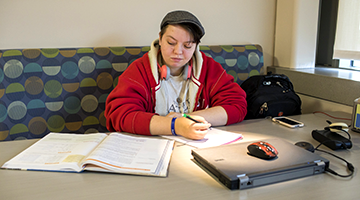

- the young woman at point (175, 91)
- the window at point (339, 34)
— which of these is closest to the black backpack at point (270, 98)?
the young woman at point (175, 91)

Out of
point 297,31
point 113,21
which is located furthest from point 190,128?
point 297,31

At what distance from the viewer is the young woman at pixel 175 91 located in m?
1.13

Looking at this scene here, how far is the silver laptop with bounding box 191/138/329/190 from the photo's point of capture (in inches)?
28.3

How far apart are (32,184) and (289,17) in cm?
218

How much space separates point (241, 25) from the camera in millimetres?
2326

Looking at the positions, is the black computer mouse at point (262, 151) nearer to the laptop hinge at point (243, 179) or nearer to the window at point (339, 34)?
the laptop hinge at point (243, 179)

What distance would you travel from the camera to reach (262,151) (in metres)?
0.81

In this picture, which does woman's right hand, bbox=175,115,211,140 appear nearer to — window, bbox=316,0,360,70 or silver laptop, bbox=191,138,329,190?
silver laptop, bbox=191,138,329,190

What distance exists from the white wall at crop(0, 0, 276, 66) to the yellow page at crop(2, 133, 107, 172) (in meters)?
0.97

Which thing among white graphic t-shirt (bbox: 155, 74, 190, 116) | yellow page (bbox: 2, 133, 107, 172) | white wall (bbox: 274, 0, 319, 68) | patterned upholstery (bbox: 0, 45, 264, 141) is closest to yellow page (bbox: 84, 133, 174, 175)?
yellow page (bbox: 2, 133, 107, 172)

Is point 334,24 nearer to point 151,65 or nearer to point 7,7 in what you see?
point 151,65

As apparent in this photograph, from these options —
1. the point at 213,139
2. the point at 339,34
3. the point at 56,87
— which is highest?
the point at 339,34

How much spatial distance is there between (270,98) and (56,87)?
130cm

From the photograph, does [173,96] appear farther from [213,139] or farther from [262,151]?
[262,151]
